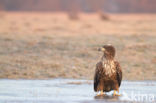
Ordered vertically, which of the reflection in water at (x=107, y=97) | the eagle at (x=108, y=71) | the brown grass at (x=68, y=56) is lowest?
the brown grass at (x=68, y=56)

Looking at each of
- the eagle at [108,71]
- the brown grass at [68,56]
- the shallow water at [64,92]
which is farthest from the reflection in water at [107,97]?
the brown grass at [68,56]

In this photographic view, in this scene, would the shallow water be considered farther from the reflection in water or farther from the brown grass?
the brown grass

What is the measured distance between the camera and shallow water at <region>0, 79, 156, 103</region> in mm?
10891

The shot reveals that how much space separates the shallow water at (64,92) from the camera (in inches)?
429

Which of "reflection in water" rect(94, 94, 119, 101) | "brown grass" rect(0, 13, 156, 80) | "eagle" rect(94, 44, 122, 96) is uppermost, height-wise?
"eagle" rect(94, 44, 122, 96)

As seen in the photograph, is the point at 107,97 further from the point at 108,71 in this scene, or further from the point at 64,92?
the point at 64,92

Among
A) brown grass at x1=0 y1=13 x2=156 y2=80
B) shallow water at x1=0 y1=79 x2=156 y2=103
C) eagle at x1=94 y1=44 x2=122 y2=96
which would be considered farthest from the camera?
Result: brown grass at x1=0 y1=13 x2=156 y2=80

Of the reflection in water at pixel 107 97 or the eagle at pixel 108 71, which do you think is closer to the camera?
the reflection in water at pixel 107 97

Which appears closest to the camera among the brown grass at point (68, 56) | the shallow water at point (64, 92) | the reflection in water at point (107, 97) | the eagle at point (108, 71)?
the shallow water at point (64, 92)

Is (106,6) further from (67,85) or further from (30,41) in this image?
(67,85)

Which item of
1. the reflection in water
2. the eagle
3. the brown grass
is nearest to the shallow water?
the reflection in water

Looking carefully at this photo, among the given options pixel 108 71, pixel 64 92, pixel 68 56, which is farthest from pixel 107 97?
pixel 68 56

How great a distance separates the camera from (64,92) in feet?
39.5

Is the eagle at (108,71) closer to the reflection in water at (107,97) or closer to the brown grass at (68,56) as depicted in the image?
the reflection in water at (107,97)
